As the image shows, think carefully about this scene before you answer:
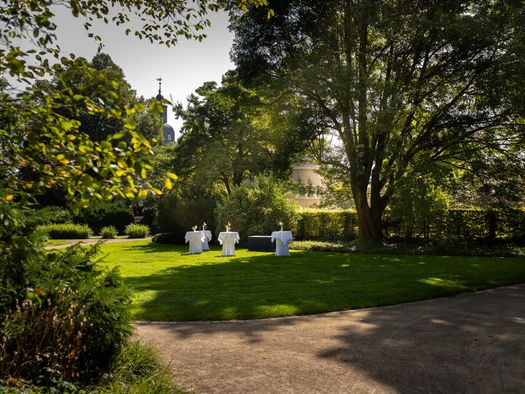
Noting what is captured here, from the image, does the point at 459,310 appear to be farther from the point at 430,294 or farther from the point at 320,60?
the point at 320,60

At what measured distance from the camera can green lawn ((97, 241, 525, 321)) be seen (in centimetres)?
862

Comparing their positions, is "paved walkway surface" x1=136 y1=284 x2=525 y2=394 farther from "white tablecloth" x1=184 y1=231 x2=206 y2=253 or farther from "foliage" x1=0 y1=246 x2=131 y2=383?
"white tablecloth" x1=184 y1=231 x2=206 y2=253

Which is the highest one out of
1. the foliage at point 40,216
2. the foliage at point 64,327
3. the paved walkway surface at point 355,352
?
the foliage at point 40,216

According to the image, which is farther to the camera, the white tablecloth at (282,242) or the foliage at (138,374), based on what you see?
the white tablecloth at (282,242)

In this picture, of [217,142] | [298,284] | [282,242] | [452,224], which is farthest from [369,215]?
[217,142]

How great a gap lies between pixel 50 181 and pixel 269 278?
10074mm

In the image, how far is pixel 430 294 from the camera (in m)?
10.0

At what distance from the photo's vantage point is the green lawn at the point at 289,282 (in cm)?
862

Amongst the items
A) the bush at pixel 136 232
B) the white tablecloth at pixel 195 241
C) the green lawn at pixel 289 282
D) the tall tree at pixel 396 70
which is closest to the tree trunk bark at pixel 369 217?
the tall tree at pixel 396 70

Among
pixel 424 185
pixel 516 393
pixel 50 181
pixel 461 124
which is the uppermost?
pixel 461 124

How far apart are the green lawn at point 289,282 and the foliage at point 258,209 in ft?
25.2

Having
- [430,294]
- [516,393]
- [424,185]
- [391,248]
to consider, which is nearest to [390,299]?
[430,294]

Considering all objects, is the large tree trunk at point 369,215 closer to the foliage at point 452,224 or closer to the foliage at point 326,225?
the foliage at point 452,224

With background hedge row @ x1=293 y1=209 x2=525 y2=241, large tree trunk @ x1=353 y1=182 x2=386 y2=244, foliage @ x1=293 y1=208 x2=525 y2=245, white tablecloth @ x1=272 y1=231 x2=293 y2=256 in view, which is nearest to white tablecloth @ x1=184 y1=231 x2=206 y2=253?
white tablecloth @ x1=272 y1=231 x2=293 y2=256
